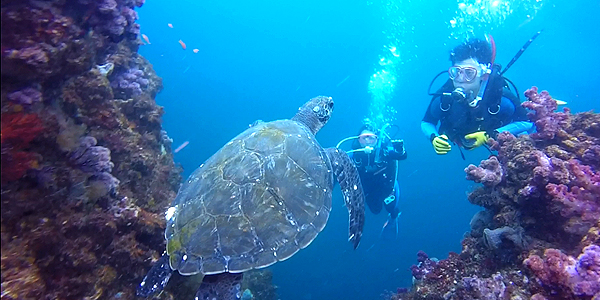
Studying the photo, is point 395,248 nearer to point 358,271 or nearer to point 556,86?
point 358,271

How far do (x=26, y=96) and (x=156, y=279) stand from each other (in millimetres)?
2180

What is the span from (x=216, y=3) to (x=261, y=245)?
6221 cm

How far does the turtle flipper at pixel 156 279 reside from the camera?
3.12 m

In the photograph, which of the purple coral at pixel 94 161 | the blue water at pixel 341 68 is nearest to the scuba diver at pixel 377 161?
the purple coral at pixel 94 161

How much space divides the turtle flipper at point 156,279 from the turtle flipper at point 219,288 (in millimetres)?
421

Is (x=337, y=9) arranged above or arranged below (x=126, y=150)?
above

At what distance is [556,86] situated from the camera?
5841cm

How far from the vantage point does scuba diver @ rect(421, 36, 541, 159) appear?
6.15 meters

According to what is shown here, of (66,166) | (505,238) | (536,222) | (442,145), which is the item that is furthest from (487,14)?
(66,166)

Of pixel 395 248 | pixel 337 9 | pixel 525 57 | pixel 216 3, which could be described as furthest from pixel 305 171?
pixel 525 57

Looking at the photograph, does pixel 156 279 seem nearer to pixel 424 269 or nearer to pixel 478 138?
pixel 424 269

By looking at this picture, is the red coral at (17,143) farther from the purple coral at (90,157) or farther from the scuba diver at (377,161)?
the scuba diver at (377,161)

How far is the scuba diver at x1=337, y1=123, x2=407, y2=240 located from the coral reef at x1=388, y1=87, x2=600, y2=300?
410 cm

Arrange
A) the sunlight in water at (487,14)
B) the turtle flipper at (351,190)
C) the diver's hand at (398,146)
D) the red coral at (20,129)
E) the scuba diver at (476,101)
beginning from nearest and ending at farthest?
1. the red coral at (20,129)
2. the turtle flipper at (351,190)
3. the scuba diver at (476,101)
4. the diver's hand at (398,146)
5. the sunlight in water at (487,14)
